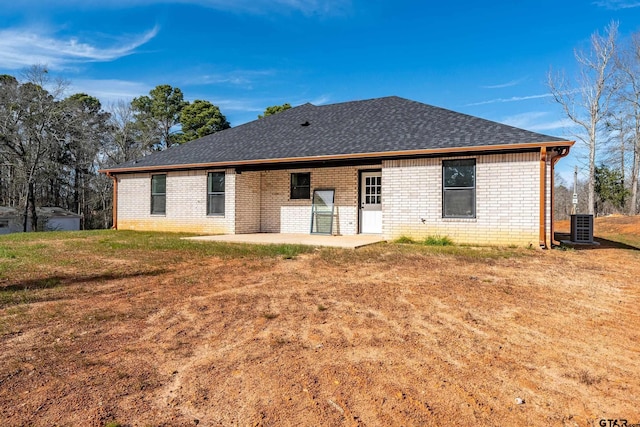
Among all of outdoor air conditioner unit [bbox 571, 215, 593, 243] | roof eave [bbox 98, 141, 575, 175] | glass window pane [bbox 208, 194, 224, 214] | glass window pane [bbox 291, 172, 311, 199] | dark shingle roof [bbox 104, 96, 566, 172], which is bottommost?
outdoor air conditioner unit [bbox 571, 215, 593, 243]

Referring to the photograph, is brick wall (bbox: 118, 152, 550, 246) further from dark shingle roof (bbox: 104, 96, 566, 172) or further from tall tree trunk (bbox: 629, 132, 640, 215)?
tall tree trunk (bbox: 629, 132, 640, 215)

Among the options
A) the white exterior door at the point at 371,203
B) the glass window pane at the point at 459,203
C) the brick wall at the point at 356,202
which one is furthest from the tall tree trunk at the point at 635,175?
A: the white exterior door at the point at 371,203

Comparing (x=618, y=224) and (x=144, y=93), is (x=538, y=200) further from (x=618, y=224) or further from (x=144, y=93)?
(x=144, y=93)

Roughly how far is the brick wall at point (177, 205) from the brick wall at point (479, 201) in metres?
5.68

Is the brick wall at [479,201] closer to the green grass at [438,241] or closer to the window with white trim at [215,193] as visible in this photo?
the green grass at [438,241]

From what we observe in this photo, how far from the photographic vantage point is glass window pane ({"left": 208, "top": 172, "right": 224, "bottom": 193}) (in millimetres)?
12906

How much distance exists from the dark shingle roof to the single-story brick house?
5 centimetres

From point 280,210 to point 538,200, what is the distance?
26.5 feet

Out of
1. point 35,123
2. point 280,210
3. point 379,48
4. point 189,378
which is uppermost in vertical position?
point 379,48

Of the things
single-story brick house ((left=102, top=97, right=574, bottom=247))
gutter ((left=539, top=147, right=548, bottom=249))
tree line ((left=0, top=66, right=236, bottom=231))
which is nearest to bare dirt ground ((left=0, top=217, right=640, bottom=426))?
gutter ((left=539, top=147, right=548, bottom=249))

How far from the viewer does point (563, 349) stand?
285cm

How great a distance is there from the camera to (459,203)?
9.73 meters

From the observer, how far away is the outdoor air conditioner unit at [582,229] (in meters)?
10.7

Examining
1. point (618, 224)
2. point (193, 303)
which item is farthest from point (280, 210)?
point (618, 224)
